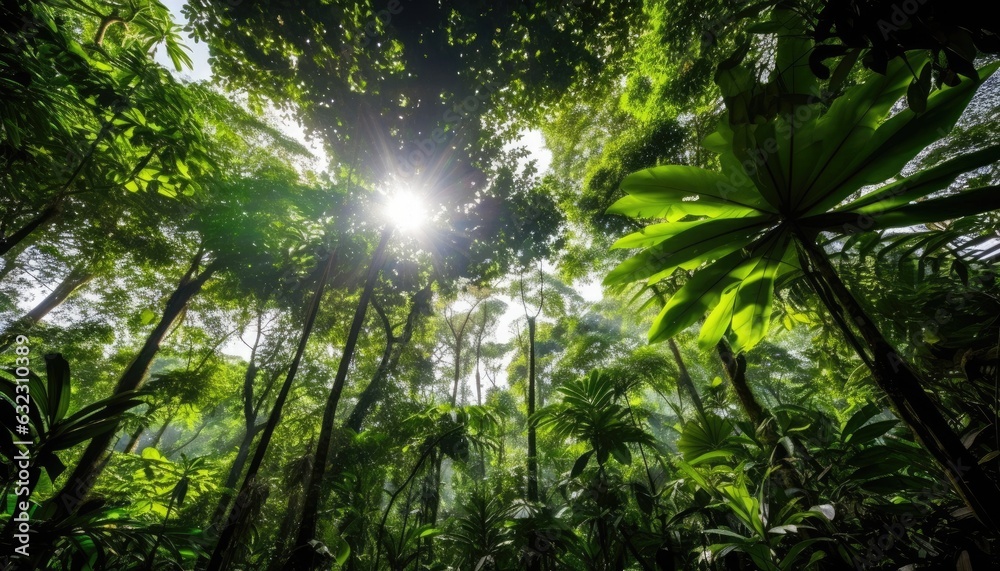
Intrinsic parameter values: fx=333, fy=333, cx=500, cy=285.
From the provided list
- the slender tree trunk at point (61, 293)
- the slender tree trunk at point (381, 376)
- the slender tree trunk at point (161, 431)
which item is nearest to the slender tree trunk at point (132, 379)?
the slender tree trunk at point (161, 431)

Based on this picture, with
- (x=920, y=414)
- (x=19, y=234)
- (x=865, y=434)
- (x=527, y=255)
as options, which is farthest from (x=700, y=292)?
(x=527, y=255)

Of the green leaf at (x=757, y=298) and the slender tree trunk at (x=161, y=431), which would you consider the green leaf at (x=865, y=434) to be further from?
the slender tree trunk at (x=161, y=431)

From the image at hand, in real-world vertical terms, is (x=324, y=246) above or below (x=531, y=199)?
below

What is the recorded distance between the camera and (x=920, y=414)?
2.68 ft

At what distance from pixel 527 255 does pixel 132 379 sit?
6.26 metres

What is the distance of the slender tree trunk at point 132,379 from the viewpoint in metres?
3.41

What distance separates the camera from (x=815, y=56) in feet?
2.71

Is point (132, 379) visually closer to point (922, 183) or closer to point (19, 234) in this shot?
point (19, 234)

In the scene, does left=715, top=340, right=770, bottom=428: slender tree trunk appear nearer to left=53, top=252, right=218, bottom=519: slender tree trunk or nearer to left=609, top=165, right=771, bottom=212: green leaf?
left=609, top=165, right=771, bottom=212: green leaf

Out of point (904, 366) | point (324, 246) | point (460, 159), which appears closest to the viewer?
point (904, 366)

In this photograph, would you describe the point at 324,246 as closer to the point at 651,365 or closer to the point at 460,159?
the point at 460,159

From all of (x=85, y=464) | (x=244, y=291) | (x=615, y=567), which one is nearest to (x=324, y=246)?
(x=244, y=291)

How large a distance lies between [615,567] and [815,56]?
9.40 ft

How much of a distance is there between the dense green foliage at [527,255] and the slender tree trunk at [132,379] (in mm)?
53
